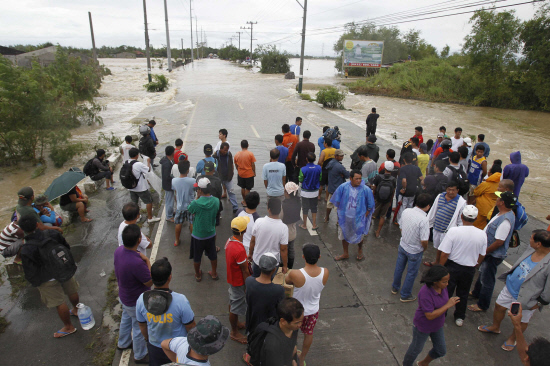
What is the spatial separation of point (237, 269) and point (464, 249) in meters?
2.75

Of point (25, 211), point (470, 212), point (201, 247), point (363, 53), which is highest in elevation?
point (363, 53)

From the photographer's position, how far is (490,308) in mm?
4723

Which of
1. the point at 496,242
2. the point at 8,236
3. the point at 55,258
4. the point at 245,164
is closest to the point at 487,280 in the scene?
the point at 496,242

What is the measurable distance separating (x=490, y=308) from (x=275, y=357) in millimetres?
3840

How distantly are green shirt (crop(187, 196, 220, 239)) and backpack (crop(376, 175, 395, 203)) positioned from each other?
335 cm

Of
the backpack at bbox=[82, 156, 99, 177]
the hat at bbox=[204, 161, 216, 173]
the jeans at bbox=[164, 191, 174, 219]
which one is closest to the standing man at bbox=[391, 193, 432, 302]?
the hat at bbox=[204, 161, 216, 173]

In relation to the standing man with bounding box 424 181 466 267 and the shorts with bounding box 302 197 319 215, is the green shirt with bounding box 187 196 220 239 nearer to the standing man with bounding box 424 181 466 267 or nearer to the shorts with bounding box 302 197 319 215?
the shorts with bounding box 302 197 319 215

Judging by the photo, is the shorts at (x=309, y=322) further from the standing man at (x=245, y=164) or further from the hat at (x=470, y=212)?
the standing man at (x=245, y=164)

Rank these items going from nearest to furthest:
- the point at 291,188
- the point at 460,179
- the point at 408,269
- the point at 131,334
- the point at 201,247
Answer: the point at 131,334 < the point at 408,269 < the point at 201,247 < the point at 291,188 < the point at 460,179

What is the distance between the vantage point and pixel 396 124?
20.1 metres

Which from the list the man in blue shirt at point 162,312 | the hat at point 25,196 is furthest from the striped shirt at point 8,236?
the man in blue shirt at point 162,312

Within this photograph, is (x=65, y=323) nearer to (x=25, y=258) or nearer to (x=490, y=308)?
(x=25, y=258)

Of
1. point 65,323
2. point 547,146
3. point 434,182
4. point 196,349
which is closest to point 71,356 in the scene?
point 65,323

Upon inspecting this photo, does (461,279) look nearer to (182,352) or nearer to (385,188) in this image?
(385,188)
